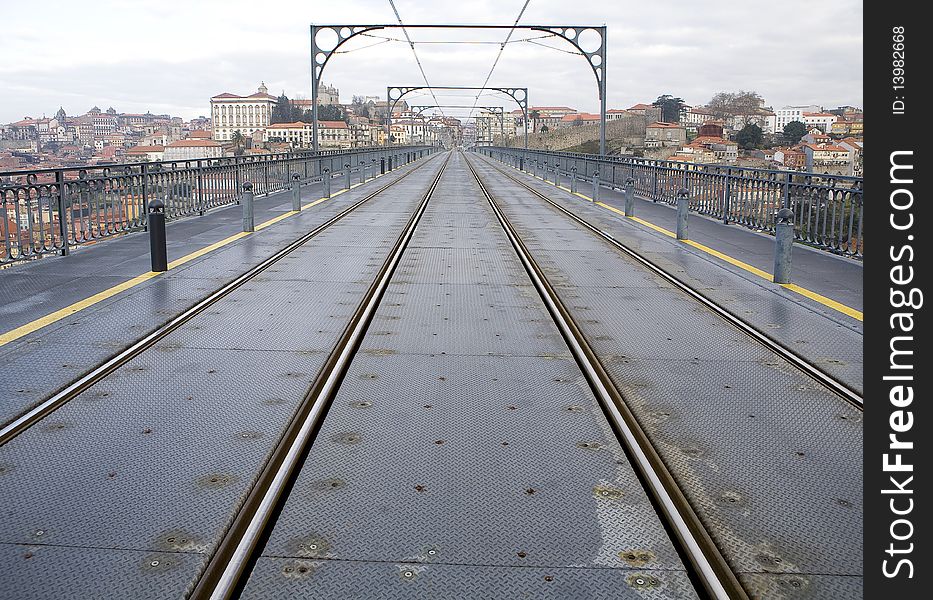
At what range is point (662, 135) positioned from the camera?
407 ft

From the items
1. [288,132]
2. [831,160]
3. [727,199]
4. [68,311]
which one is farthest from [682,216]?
[288,132]

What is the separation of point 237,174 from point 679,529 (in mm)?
21652

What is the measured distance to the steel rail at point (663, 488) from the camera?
3.39 m

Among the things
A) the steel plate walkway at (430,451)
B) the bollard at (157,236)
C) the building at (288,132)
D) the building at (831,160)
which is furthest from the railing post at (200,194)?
the building at (288,132)

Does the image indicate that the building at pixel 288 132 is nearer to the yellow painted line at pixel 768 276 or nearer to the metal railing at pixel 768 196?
Result: the metal railing at pixel 768 196

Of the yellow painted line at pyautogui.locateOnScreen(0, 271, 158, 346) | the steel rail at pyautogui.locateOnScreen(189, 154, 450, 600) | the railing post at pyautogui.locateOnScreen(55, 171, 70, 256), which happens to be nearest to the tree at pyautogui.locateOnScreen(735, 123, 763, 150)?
the railing post at pyautogui.locateOnScreen(55, 171, 70, 256)

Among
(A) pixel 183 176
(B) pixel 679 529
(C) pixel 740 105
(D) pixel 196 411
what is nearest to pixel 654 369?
(B) pixel 679 529

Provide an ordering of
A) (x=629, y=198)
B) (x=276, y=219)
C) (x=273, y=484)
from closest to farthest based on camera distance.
→ (x=273, y=484), (x=276, y=219), (x=629, y=198)

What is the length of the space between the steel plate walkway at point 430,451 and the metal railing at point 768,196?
2256mm

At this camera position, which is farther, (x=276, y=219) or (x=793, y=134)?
(x=793, y=134)

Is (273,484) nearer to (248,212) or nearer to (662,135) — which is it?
(248,212)

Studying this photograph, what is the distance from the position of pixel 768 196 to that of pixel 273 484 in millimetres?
14335

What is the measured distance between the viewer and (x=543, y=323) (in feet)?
27.3

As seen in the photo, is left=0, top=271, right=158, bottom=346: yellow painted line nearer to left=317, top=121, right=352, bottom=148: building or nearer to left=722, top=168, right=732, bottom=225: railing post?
left=722, top=168, right=732, bottom=225: railing post
